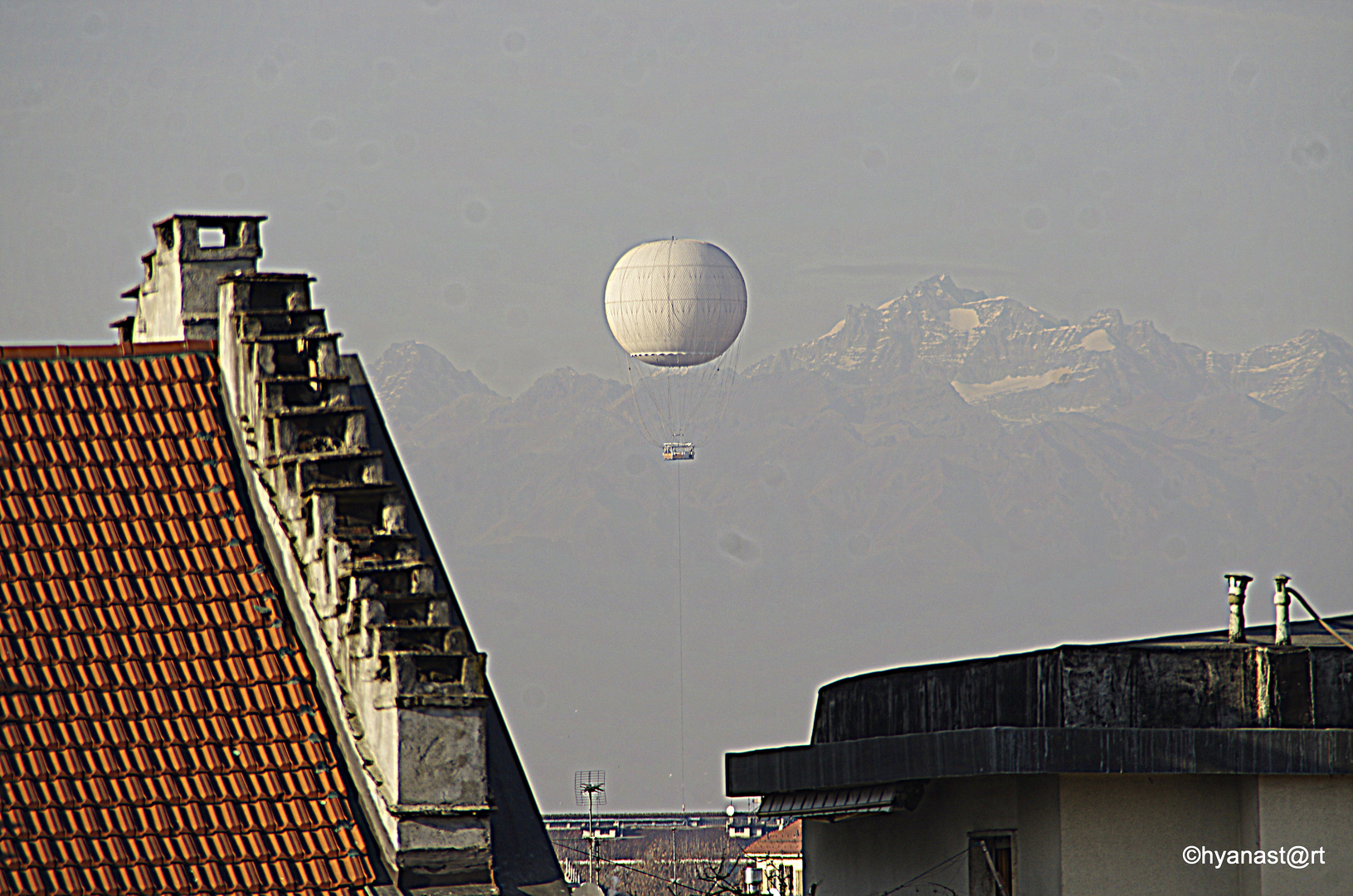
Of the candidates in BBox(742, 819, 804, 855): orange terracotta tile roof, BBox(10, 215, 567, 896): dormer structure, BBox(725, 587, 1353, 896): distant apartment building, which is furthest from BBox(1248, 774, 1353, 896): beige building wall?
BBox(742, 819, 804, 855): orange terracotta tile roof

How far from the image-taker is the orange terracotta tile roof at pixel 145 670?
14305 millimetres

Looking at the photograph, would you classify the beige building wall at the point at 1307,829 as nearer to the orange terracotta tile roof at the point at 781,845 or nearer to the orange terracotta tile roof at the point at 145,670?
the orange terracotta tile roof at the point at 145,670

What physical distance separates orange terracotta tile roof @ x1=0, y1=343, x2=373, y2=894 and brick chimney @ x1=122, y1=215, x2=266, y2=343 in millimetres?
1241

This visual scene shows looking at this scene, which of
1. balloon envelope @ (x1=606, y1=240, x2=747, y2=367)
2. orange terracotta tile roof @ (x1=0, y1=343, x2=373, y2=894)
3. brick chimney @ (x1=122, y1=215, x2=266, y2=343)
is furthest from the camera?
balloon envelope @ (x1=606, y1=240, x2=747, y2=367)

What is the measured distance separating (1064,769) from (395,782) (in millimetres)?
8469

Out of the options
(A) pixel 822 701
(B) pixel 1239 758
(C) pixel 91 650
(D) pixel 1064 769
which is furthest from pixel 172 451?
(A) pixel 822 701

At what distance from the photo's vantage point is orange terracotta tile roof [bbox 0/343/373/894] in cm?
1430

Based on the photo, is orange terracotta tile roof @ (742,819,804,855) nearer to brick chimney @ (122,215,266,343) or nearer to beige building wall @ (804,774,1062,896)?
beige building wall @ (804,774,1062,896)

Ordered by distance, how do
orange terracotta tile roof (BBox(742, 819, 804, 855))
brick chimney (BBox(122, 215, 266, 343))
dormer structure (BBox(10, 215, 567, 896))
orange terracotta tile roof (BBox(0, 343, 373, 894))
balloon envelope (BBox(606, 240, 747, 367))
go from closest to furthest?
orange terracotta tile roof (BBox(0, 343, 373, 894)), dormer structure (BBox(10, 215, 567, 896)), brick chimney (BBox(122, 215, 266, 343)), balloon envelope (BBox(606, 240, 747, 367)), orange terracotta tile roof (BBox(742, 819, 804, 855))

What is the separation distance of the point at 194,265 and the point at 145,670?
17.0ft

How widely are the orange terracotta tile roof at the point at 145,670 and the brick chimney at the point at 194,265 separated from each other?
124 centimetres

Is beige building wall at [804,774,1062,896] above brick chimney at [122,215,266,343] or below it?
below

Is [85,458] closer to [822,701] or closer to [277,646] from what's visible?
[277,646]

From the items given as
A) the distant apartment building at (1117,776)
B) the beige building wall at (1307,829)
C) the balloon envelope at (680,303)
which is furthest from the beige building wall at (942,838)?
the balloon envelope at (680,303)
